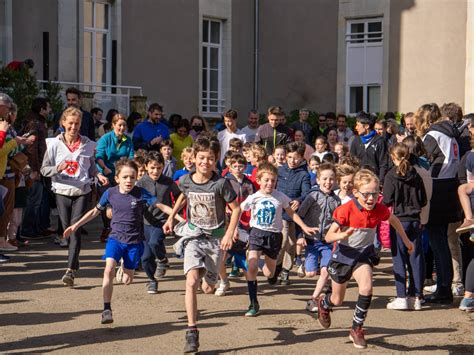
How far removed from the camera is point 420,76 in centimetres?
2428

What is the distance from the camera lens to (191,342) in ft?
23.7

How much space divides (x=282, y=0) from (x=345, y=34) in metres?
2.05

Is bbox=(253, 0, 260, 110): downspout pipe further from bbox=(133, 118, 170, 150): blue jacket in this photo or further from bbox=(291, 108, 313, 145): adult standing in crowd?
bbox=(133, 118, 170, 150): blue jacket

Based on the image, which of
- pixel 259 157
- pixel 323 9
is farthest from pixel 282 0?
pixel 259 157

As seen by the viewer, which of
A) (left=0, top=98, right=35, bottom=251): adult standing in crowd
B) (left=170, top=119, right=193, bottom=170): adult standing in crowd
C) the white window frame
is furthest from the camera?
the white window frame

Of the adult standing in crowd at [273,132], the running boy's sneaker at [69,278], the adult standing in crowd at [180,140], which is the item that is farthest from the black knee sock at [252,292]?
the adult standing in crowd at [180,140]

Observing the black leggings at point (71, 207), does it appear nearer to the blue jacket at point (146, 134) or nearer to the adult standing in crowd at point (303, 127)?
the blue jacket at point (146, 134)

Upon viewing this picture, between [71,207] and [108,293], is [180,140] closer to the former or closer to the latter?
[71,207]

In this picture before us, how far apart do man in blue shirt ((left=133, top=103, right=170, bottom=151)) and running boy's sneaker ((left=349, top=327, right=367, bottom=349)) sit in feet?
25.2

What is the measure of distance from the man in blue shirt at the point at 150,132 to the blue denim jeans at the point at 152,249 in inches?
176

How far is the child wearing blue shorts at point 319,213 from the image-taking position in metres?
9.62

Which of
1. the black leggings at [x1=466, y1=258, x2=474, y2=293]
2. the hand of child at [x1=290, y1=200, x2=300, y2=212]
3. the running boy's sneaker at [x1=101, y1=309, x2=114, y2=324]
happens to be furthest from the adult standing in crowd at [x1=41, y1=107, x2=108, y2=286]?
the black leggings at [x1=466, y1=258, x2=474, y2=293]

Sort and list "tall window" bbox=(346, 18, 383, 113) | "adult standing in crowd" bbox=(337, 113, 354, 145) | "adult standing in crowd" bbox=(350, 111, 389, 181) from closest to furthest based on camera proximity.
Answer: "adult standing in crowd" bbox=(350, 111, 389, 181) < "adult standing in crowd" bbox=(337, 113, 354, 145) < "tall window" bbox=(346, 18, 383, 113)

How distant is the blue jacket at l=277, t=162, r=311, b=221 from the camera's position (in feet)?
34.9
